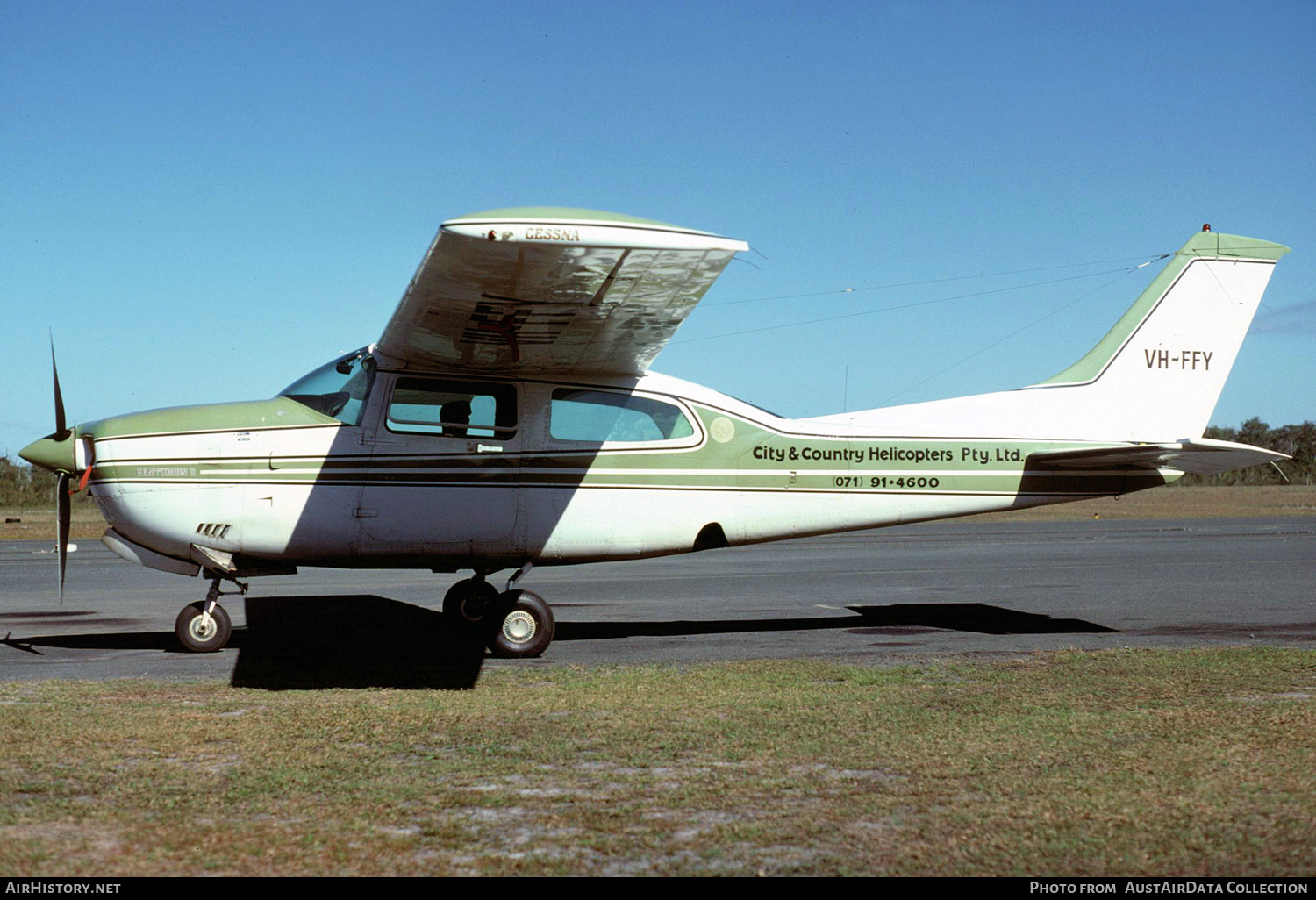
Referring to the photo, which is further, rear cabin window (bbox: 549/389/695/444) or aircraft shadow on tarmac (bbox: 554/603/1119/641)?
aircraft shadow on tarmac (bbox: 554/603/1119/641)

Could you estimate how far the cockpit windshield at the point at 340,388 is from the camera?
367 inches

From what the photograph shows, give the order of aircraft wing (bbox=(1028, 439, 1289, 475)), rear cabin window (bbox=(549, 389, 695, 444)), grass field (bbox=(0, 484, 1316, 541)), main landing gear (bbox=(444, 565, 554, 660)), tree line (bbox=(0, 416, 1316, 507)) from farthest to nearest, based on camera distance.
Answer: tree line (bbox=(0, 416, 1316, 507))
grass field (bbox=(0, 484, 1316, 541))
aircraft wing (bbox=(1028, 439, 1289, 475))
rear cabin window (bbox=(549, 389, 695, 444))
main landing gear (bbox=(444, 565, 554, 660))

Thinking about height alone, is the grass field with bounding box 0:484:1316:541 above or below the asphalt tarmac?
below

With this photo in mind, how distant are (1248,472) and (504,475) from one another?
93.7m

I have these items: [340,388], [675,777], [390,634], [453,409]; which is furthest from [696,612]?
[675,777]

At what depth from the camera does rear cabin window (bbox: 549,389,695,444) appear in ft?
31.8

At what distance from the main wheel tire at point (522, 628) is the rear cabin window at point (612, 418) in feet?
4.88

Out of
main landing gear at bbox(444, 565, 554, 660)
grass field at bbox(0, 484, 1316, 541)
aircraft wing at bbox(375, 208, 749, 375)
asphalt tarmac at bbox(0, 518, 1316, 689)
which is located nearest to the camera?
aircraft wing at bbox(375, 208, 749, 375)

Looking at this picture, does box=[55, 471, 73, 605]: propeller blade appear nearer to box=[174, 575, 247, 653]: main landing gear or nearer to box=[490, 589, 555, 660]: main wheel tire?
box=[174, 575, 247, 653]: main landing gear

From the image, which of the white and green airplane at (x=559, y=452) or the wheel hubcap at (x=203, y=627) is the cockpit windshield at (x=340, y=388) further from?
the wheel hubcap at (x=203, y=627)

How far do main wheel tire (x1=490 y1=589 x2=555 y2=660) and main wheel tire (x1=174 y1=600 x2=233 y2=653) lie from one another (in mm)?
2402

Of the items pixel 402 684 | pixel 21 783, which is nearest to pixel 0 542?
pixel 402 684

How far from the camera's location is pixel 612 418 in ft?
32.3

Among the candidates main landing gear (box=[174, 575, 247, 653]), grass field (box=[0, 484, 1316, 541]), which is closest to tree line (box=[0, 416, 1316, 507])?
grass field (box=[0, 484, 1316, 541])
